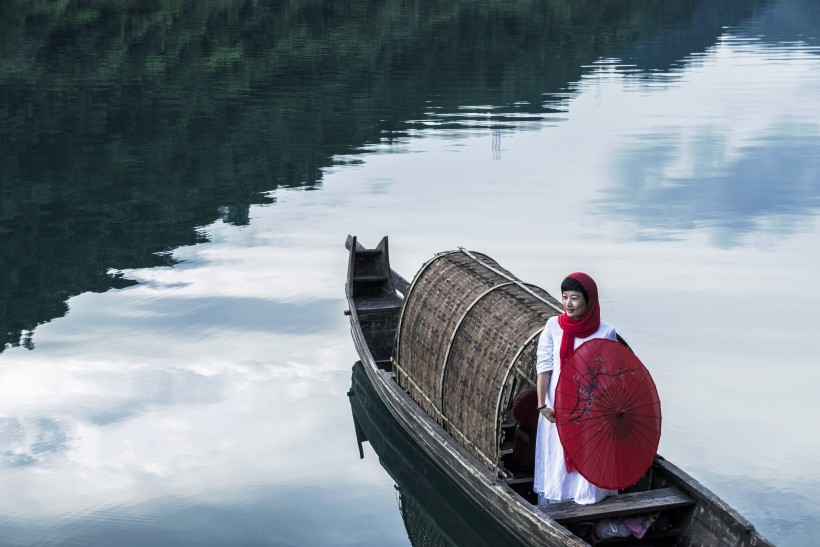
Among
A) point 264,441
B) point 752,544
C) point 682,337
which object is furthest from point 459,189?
point 752,544

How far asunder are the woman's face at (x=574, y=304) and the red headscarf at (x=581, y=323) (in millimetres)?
42

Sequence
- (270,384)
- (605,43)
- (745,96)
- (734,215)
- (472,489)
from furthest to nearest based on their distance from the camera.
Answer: (605,43)
(745,96)
(734,215)
(270,384)
(472,489)

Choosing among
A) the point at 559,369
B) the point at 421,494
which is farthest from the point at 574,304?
the point at 421,494

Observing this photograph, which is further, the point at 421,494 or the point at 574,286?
the point at 421,494

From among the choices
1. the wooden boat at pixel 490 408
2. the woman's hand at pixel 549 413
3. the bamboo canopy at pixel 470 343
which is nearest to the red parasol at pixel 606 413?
the woman's hand at pixel 549 413

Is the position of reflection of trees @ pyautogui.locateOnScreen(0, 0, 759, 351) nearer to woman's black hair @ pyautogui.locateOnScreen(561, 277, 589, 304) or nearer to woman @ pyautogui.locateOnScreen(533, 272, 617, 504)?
woman @ pyautogui.locateOnScreen(533, 272, 617, 504)

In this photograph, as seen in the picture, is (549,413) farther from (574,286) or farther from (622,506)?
(574,286)

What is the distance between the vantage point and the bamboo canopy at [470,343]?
34.7 ft

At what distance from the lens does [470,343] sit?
37.1ft

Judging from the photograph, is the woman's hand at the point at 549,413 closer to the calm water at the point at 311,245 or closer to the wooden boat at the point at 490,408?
the wooden boat at the point at 490,408

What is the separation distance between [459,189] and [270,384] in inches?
479

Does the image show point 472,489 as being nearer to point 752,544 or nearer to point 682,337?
point 752,544

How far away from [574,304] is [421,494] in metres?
3.73

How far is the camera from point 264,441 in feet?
43.5
